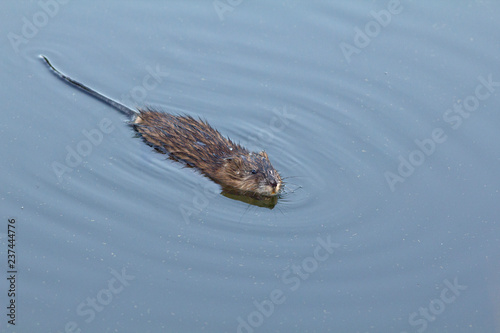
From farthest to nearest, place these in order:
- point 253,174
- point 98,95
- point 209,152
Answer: point 98,95
point 209,152
point 253,174

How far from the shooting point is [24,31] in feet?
35.3

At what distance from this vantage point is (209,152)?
889 cm

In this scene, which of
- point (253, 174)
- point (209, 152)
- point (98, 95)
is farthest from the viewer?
point (98, 95)

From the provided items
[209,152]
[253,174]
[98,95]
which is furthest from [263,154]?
[98,95]

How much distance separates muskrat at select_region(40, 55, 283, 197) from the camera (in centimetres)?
859

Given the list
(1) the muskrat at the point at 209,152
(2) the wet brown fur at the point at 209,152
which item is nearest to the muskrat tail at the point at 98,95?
(1) the muskrat at the point at 209,152

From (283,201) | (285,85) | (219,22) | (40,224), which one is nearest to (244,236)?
(283,201)

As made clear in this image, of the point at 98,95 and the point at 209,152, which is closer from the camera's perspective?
the point at 209,152

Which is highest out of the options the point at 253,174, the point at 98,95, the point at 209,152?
the point at 253,174

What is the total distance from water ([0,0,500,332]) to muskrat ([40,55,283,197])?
18 cm

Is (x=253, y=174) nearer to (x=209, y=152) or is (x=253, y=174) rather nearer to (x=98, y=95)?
(x=209, y=152)

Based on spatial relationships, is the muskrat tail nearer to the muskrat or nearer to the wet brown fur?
the muskrat

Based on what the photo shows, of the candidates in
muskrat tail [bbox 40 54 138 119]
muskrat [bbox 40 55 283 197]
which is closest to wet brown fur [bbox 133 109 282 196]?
muskrat [bbox 40 55 283 197]

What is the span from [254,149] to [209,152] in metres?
0.72
